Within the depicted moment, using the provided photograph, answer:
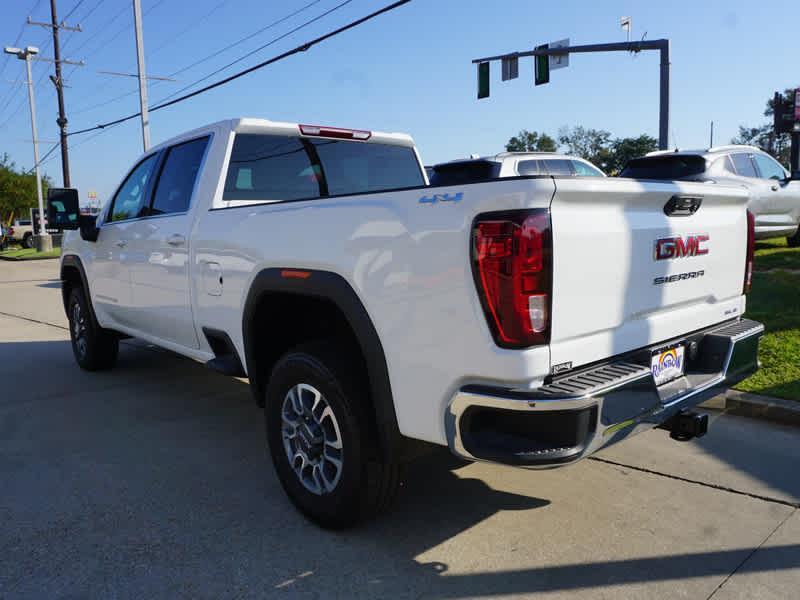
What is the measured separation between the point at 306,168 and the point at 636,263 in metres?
2.55

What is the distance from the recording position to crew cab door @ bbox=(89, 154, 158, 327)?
5.25 m

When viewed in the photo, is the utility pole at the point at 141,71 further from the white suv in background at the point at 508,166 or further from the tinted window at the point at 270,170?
the tinted window at the point at 270,170

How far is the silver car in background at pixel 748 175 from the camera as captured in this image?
978 cm

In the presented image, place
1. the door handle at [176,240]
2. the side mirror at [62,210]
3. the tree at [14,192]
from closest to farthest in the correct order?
the door handle at [176,240]
the side mirror at [62,210]
the tree at [14,192]

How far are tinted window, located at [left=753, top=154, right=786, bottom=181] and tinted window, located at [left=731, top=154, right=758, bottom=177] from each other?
222 millimetres

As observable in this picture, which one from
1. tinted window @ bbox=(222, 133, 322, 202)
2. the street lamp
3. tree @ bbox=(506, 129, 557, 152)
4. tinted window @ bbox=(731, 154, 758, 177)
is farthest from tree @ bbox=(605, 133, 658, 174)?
tinted window @ bbox=(222, 133, 322, 202)

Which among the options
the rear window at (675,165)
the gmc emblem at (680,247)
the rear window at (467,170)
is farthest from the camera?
the rear window at (467,170)

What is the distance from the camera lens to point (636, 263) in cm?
273

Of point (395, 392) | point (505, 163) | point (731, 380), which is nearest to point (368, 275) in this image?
point (395, 392)

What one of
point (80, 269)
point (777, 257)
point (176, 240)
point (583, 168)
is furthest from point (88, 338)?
point (777, 257)

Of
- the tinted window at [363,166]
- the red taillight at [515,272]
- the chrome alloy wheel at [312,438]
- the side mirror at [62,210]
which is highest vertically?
the tinted window at [363,166]

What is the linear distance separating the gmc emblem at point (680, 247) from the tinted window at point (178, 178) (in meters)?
2.93

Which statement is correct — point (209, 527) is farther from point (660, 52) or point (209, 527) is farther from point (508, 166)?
point (660, 52)

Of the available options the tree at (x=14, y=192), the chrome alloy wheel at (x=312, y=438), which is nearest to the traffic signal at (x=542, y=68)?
the chrome alloy wheel at (x=312, y=438)
